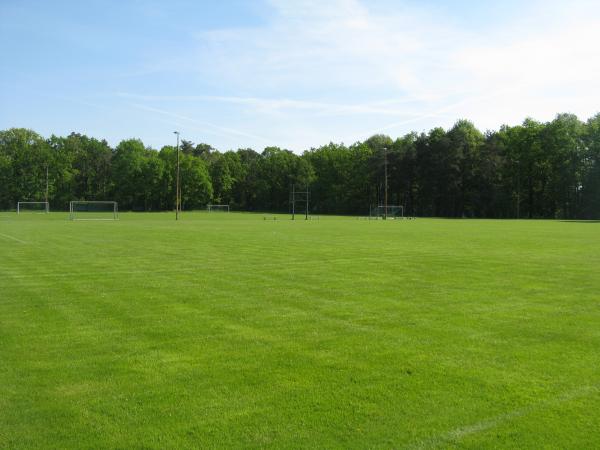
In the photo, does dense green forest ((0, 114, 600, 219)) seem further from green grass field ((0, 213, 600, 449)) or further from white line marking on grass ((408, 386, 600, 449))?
white line marking on grass ((408, 386, 600, 449))

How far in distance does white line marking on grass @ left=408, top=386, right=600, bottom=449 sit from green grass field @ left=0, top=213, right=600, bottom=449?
19 mm

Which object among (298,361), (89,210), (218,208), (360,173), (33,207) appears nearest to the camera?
(298,361)

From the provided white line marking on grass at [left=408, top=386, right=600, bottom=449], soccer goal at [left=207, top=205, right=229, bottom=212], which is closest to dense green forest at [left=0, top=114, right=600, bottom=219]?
soccer goal at [left=207, top=205, right=229, bottom=212]

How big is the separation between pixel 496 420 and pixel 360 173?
366 ft

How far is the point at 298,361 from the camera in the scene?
6484 mm

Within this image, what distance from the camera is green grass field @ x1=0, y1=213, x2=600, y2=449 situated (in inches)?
183

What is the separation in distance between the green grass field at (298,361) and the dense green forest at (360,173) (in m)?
88.6

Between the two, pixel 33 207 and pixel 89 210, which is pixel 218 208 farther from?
pixel 89 210

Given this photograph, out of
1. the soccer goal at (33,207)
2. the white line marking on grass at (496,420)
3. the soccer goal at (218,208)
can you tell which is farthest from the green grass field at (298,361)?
the soccer goal at (218,208)

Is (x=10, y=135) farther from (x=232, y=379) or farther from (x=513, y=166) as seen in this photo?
(x=232, y=379)

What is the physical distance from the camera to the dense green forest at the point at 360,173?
9294 cm

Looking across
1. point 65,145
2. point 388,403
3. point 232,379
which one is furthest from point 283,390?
point 65,145

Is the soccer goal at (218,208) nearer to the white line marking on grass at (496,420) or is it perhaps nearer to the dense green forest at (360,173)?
the dense green forest at (360,173)

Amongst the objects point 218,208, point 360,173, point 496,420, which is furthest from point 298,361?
point 218,208
